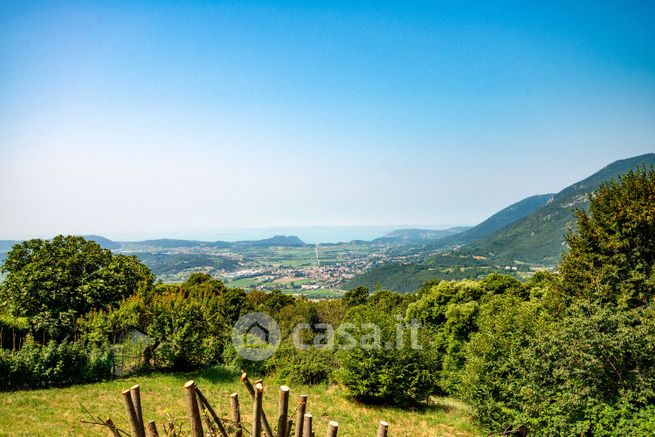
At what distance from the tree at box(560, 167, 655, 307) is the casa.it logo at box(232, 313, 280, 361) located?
16.8 meters

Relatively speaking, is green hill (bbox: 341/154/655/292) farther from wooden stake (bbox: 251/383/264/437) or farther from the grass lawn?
wooden stake (bbox: 251/383/264/437)

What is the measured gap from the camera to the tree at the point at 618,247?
557 inches

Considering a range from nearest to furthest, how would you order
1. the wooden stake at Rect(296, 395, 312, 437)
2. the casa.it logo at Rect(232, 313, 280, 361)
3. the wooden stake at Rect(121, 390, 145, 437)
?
the wooden stake at Rect(121, 390, 145, 437), the wooden stake at Rect(296, 395, 312, 437), the casa.it logo at Rect(232, 313, 280, 361)

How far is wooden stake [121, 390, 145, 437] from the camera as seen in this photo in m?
2.68

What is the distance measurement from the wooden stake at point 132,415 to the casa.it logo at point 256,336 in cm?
1931

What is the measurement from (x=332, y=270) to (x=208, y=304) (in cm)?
13437

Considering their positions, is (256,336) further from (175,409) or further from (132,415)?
(132,415)

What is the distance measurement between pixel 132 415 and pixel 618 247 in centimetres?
1850

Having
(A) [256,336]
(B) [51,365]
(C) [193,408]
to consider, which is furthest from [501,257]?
(C) [193,408]

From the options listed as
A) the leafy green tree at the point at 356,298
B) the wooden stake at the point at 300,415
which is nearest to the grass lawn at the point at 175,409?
the wooden stake at the point at 300,415

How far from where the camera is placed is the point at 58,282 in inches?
762

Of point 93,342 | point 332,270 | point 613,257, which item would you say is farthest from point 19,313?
point 332,270

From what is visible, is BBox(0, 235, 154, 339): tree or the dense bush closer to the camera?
the dense bush

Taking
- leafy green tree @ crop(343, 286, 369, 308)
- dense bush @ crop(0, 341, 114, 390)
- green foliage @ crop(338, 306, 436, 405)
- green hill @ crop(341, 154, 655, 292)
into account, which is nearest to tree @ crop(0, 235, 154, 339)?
dense bush @ crop(0, 341, 114, 390)
